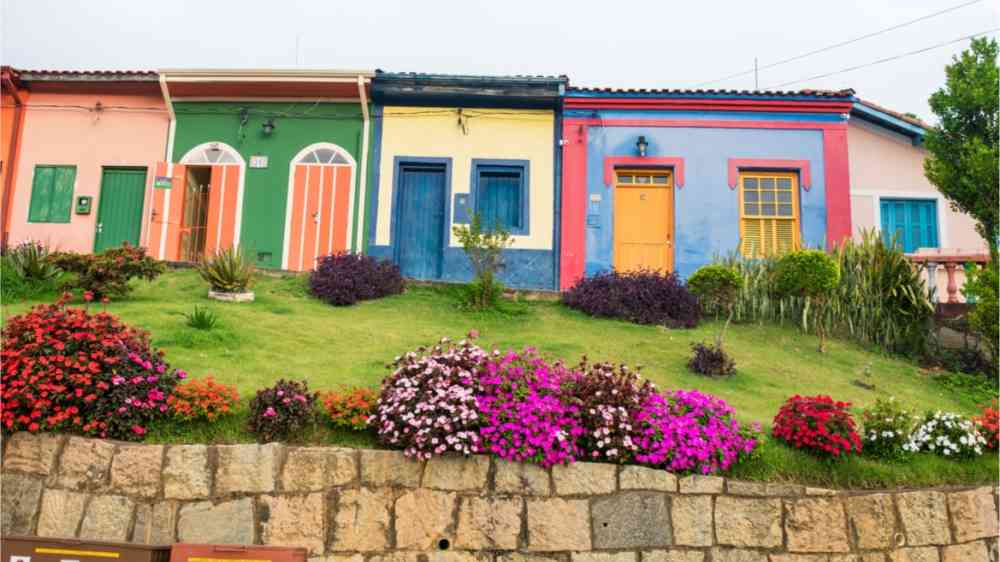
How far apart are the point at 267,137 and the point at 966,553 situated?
38.4ft

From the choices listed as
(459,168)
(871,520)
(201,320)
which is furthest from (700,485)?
(459,168)

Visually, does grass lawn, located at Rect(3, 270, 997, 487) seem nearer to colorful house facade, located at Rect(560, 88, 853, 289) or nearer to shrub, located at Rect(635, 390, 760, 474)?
shrub, located at Rect(635, 390, 760, 474)

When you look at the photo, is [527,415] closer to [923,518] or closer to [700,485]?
[700,485]

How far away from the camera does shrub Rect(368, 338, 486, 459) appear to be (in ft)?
16.1

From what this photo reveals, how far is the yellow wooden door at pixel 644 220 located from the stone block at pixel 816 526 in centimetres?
702

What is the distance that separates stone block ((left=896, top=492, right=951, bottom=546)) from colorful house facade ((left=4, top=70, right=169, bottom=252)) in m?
12.0

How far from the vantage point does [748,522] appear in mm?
5047

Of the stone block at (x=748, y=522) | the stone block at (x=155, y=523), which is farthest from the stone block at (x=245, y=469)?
the stone block at (x=748, y=522)

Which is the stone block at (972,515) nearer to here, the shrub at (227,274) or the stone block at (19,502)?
the stone block at (19,502)

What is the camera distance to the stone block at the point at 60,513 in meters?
4.65

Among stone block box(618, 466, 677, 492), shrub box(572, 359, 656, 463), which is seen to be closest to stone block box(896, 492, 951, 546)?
stone block box(618, 466, 677, 492)

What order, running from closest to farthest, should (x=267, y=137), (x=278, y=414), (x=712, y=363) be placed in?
1. (x=278, y=414)
2. (x=712, y=363)
3. (x=267, y=137)

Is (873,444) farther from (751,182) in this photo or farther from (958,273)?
(751,182)

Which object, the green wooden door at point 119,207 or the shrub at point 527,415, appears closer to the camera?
the shrub at point 527,415
